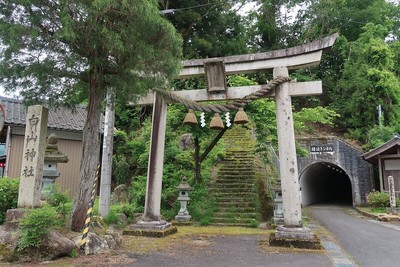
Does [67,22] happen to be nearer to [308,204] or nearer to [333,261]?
[333,261]

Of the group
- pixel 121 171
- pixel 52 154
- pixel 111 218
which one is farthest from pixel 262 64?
pixel 121 171

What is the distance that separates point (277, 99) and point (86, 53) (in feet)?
15.0

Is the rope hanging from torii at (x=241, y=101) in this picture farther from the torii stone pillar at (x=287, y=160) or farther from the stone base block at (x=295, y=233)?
the stone base block at (x=295, y=233)

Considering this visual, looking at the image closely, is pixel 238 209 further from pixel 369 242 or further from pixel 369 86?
Answer: pixel 369 86

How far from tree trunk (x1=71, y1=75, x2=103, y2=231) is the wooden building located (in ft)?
20.1

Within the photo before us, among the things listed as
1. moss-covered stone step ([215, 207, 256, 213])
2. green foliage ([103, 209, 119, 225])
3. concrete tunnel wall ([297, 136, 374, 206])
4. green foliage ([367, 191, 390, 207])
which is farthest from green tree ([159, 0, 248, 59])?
green foliage ([367, 191, 390, 207])

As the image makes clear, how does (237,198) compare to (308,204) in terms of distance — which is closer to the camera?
(237,198)

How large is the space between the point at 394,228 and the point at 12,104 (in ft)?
52.0

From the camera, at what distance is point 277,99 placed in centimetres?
765

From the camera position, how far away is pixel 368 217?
528 inches

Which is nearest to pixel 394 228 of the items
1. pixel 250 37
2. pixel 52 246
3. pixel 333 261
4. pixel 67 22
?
pixel 333 261

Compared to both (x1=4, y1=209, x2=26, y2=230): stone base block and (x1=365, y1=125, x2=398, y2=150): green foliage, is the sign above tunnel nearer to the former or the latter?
(x1=365, y1=125, x2=398, y2=150): green foliage

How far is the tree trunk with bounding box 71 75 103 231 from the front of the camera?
633 centimetres

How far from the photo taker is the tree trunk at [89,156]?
249 inches
